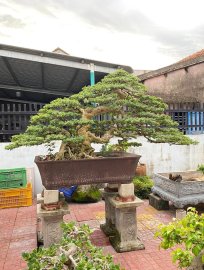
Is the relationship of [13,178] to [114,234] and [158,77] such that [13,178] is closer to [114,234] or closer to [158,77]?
[114,234]

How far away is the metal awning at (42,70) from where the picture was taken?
1073 centimetres

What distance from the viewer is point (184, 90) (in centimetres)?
1388

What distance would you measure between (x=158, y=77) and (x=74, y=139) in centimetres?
1243

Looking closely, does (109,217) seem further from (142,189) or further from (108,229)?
(142,189)

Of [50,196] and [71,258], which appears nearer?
[71,258]

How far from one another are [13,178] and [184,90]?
10026 mm

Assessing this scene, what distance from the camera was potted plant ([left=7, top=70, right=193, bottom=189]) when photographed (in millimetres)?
4605

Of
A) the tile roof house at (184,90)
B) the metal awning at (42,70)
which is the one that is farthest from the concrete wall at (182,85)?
the metal awning at (42,70)

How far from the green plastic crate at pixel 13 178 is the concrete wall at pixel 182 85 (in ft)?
27.8

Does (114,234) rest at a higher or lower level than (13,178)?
lower

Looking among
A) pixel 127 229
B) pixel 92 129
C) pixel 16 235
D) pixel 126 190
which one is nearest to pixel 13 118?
pixel 16 235

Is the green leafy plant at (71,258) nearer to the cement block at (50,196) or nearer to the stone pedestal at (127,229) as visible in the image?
the cement block at (50,196)

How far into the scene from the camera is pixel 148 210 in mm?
7496

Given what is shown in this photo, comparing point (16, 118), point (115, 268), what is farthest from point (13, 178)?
point (115, 268)
